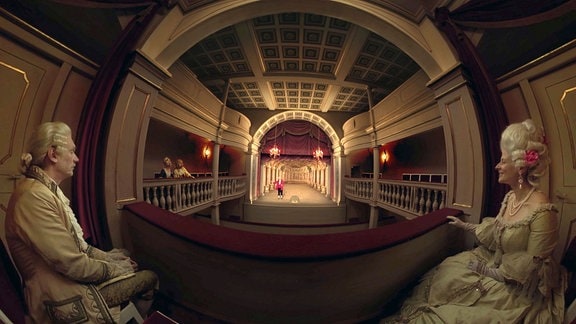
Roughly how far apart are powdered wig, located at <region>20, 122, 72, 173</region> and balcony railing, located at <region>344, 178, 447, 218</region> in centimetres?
124

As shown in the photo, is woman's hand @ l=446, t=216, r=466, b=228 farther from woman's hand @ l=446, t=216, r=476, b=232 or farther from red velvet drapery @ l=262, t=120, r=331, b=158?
red velvet drapery @ l=262, t=120, r=331, b=158

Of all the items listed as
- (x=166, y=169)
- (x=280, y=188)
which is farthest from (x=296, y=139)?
(x=166, y=169)

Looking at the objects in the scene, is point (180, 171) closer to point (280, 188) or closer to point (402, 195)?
point (280, 188)

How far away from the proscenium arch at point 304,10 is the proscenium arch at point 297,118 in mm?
593

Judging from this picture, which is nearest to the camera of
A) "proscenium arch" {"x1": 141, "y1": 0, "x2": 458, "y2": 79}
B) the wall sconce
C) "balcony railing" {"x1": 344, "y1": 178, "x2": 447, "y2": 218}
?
"proscenium arch" {"x1": 141, "y1": 0, "x2": 458, "y2": 79}

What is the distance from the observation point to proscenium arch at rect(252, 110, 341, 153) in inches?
49.5

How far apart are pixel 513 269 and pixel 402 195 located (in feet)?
1.67

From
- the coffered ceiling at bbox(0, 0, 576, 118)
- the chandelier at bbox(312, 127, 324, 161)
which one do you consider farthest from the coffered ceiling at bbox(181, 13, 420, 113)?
the chandelier at bbox(312, 127, 324, 161)

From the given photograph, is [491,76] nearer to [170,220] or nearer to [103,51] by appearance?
[170,220]

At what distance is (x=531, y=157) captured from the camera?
1.54ft

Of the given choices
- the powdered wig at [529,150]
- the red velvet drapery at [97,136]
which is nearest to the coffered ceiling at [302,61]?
the red velvet drapery at [97,136]

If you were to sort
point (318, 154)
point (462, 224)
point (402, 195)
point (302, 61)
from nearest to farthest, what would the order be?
1. point (462, 224)
2. point (402, 195)
3. point (302, 61)
4. point (318, 154)

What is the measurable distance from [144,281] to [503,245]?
116cm

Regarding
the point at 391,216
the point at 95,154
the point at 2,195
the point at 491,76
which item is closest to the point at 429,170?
the point at 391,216
